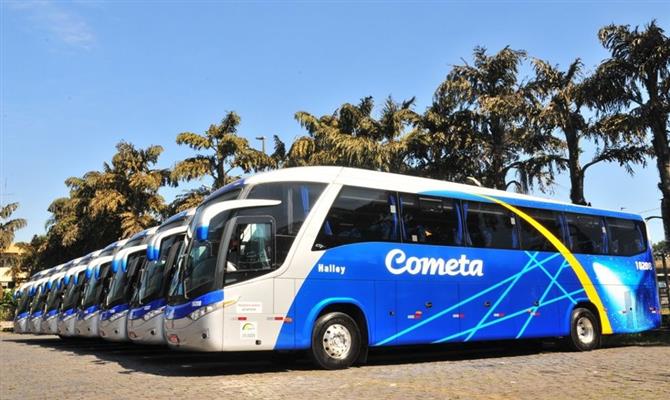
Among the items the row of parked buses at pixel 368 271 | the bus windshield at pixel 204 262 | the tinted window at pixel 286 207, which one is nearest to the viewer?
the bus windshield at pixel 204 262

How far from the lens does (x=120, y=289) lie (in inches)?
599

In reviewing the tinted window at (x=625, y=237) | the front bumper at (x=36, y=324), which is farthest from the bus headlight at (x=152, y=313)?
the front bumper at (x=36, y=324)

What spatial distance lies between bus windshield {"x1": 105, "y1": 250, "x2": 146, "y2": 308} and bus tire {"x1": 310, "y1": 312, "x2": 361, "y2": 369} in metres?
6.27

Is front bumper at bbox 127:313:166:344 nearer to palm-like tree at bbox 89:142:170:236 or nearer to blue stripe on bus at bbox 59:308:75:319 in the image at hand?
blue stripe on bus at bbox 59:308:75:319

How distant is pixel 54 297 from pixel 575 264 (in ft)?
53.6

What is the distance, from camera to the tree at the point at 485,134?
21125 mm

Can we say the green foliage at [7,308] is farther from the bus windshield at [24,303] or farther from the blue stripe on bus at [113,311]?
the blue stripe on bus at [113,311]

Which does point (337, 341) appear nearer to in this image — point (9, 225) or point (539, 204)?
point (539, 204)

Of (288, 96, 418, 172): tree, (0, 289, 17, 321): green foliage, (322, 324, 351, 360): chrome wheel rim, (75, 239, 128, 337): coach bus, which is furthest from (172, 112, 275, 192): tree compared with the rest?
(0, 289, 17, 321): green foliage

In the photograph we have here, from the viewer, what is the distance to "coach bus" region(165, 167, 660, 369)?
9.88 meters

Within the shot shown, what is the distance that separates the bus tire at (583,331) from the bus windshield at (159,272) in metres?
9.26

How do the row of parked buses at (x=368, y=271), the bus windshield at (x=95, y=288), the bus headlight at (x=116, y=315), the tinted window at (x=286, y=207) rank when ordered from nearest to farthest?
the row of parked buses at (x=368, y=271) < the tinted window at (x=286, y=207) < the bus headlight at (x=116, y=315) < the bus windshield at (x=95, y=288)

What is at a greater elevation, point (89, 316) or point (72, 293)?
point (72, 293)

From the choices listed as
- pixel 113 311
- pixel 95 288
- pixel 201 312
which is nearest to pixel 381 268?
pixel 201 312
